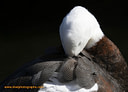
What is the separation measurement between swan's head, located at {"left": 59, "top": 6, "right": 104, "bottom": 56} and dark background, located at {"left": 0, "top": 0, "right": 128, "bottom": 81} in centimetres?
172

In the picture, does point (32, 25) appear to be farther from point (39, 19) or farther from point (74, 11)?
point (74, 11)

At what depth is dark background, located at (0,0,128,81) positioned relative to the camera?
3818 millimetres

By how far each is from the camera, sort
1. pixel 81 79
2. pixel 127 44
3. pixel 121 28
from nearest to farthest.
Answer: pixel 81 79, pixel 127 44, pixel 121 28

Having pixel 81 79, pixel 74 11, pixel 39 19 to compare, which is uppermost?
pixel 74 11

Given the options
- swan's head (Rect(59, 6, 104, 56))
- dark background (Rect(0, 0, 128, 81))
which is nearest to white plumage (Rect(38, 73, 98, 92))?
swan's head (Rect(59, 6, 104, 56))

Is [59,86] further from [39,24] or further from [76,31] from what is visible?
[39,24]

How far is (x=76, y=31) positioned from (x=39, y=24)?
2.54 m

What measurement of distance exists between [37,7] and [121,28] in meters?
1.34

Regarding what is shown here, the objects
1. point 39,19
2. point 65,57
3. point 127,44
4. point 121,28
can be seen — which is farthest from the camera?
point 39,19

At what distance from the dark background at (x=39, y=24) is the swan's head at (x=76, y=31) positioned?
1.72 m

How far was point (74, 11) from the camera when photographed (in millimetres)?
1971

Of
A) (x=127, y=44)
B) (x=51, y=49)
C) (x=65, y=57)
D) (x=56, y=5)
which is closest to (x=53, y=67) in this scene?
(x=65, y=57)

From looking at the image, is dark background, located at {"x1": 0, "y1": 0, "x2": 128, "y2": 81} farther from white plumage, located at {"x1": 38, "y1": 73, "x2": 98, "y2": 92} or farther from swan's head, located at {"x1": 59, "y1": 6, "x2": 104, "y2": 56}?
white plumage, located at {"x1": 38, "y1": 73, "x2": 98, "y2": 92}

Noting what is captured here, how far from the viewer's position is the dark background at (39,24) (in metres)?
3.82
